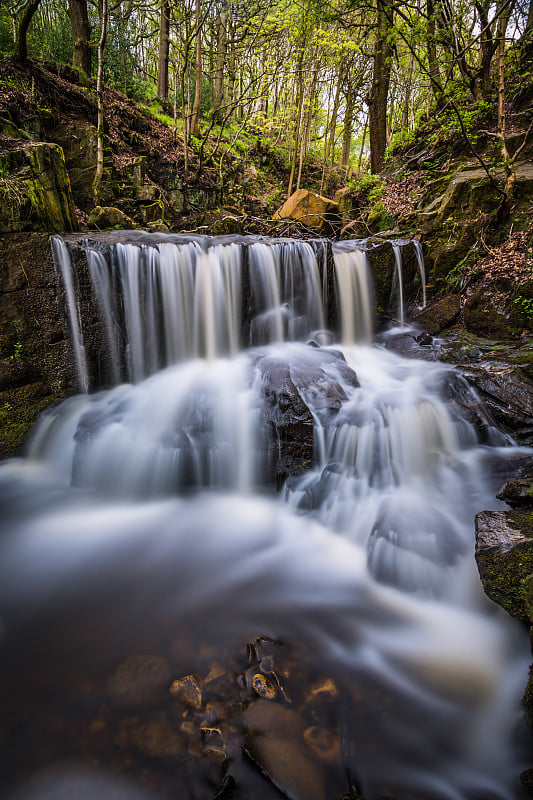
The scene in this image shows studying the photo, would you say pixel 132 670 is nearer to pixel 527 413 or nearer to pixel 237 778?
pixel 237 778

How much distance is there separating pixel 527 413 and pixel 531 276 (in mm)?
2672

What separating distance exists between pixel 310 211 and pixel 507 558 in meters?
9.81

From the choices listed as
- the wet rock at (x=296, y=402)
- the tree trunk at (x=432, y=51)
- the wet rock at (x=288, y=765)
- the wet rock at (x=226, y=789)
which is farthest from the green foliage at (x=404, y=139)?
the wet rock at (x=226, y=789)

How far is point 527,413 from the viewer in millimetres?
4309

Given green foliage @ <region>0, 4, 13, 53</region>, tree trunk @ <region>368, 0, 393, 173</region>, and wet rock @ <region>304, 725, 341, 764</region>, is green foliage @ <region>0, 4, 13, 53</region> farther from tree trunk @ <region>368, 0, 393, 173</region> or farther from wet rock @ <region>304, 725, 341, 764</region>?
wet rock @ <region>304, 725, 341, 764</region>

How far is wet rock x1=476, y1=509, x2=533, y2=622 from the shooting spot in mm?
2371

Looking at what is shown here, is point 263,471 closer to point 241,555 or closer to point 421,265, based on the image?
point 241,555

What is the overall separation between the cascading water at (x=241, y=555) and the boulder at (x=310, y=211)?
13.8ft

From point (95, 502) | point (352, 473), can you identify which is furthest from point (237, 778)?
point (95, 502)

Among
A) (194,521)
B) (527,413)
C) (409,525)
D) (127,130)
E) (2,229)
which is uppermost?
(127,130)

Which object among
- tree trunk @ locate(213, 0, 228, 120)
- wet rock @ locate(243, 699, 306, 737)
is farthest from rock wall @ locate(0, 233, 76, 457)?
tree trunk @ locate(213, 0, 228, 120)

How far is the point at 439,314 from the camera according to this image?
676 centimetres

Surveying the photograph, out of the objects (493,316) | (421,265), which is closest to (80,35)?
(421,265)

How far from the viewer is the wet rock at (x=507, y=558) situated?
2.37 meters
